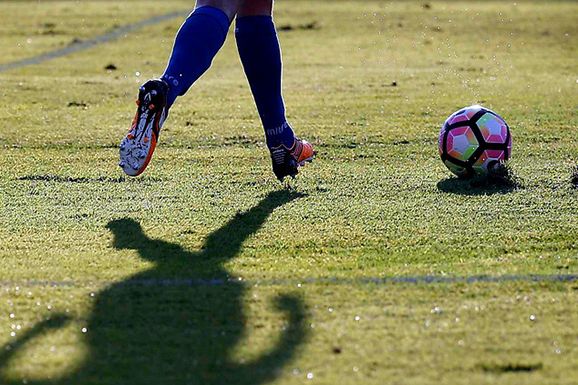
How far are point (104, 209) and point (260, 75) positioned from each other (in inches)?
41.8

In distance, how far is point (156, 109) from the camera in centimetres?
506

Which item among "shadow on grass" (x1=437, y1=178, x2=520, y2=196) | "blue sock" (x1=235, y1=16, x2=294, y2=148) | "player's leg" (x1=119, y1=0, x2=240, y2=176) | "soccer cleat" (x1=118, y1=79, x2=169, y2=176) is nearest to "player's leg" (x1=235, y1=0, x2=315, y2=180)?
"blue sock" (x1=235, y1=16, x2=294, y2=148)

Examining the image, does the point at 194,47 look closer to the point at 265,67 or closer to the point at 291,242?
the point at 265,67

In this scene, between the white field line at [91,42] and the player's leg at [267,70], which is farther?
the white field line at [91,42]

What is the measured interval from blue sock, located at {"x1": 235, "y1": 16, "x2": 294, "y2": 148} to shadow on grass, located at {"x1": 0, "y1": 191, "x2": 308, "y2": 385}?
1191 millimetres

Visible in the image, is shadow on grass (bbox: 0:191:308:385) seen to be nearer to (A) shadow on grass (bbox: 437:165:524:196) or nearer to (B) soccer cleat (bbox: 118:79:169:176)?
(B) soccer cleat (bbox: 118:79:169:176)

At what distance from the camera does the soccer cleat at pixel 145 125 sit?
199 inches

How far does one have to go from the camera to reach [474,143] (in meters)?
5.73

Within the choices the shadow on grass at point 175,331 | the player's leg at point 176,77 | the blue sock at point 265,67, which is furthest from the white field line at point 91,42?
the shadow on grass at point 175,331

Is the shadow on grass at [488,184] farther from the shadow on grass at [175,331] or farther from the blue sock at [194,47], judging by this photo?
the shadow on grass at [175,331]

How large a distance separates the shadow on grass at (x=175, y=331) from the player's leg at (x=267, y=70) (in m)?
1.12

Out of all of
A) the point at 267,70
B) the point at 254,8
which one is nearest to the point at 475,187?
the point at 267,70

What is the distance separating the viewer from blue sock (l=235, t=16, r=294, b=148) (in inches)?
220

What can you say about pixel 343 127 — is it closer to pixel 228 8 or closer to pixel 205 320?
pixel 228 8
